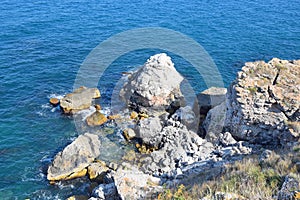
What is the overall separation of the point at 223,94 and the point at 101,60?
70.9 ft

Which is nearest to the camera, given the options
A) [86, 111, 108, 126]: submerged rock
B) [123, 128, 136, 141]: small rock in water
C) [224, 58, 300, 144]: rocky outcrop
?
[224, 58, 300, 144]: rocky outcrop

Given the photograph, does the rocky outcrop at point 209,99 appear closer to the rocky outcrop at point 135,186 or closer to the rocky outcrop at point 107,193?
the rocky outcrop at point 107,193

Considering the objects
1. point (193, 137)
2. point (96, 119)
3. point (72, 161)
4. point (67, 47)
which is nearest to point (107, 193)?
point (72, 161)

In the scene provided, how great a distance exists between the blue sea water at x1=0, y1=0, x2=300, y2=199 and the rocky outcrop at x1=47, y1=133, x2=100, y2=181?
123cm

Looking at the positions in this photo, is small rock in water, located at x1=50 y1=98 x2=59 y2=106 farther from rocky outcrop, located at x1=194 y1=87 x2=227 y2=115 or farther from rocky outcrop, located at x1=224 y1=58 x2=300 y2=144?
rocky outcrop, located at x1=224 y1=58 x2=300 y2=144

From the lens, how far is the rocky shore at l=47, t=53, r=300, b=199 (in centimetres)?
2575

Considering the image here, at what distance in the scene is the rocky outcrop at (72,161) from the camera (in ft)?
103

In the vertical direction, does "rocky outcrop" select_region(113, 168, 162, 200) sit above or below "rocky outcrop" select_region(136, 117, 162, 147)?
above

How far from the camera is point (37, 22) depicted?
203 ft

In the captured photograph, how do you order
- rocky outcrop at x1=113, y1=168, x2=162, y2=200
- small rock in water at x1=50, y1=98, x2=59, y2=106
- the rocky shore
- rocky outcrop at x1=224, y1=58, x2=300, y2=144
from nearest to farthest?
rocky outcrop at x1=113, y1=168, x2=162, y2=200
the rocky shore
rocky outcrop at x1=224, y1=58, x2=300, y2=144
small rock in water at x1=50, y1=98, x2=59, y2=106

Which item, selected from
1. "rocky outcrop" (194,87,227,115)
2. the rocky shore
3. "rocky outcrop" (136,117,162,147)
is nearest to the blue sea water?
the rocky shore

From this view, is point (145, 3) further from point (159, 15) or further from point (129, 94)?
point (129, 94)

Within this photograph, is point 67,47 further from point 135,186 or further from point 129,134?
point 135,186

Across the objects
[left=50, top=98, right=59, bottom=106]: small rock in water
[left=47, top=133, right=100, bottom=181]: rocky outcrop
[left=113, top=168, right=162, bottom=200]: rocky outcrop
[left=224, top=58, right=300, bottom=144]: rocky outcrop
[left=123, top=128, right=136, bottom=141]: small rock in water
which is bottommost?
[left=47, top=133, right=100, bottom=181]: rocky outcrop
